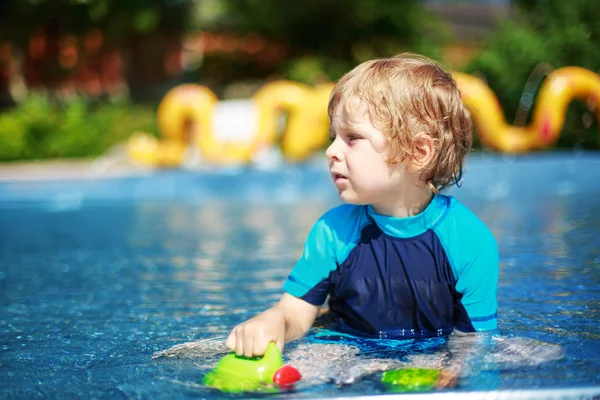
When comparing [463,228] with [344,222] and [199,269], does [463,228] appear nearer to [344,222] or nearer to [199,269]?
[344,222]

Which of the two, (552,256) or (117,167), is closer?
(552,256)

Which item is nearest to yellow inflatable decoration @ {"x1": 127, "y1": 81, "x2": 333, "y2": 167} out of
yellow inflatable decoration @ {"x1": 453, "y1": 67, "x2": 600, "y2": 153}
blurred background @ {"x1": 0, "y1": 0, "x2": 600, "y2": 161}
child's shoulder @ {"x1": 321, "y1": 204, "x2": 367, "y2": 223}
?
yellow inflatable decoration @ {"x1": 453, "y1": 67, "x2": 600, "y2": 153}

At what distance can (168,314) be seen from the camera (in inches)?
124

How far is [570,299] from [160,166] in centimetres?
775

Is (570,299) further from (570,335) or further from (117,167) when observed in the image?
(117,167)

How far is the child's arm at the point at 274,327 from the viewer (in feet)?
6.69

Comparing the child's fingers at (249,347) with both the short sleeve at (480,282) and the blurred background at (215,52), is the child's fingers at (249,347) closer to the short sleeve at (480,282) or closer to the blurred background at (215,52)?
the short sleeve at (480,282)

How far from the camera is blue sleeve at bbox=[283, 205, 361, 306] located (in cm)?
233

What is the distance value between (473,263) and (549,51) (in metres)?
10.8

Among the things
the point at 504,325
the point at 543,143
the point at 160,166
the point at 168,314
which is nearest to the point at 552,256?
the point at 504,325

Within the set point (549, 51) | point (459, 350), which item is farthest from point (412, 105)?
point (549, 51)

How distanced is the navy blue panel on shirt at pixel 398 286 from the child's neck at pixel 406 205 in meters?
0.07

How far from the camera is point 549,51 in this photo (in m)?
12.1

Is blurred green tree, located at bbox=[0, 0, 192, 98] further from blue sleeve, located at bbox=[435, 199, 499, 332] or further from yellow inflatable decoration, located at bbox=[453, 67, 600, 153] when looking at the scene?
blue sleeve, located at bbox=[435, 199, 499, 332]
